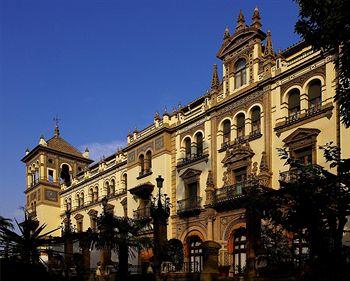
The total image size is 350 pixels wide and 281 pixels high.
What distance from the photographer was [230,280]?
627 inches

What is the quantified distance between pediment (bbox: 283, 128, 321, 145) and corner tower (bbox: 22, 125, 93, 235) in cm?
3346

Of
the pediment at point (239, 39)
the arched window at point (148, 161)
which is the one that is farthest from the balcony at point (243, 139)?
the arched window at point (148, 161)

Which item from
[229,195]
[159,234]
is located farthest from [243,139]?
[159,234]

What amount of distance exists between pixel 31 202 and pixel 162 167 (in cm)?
2715

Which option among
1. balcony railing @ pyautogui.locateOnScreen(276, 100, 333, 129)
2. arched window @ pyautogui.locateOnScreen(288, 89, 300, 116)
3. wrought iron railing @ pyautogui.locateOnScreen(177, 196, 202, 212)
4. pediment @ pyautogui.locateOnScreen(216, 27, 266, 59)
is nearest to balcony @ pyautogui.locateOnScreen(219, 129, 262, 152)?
balcony railing @ pyautogui.locateOnScreen(276, 100, 333, 129)

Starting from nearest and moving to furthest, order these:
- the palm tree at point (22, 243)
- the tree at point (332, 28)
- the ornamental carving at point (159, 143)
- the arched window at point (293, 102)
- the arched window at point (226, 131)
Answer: the tree at point (332, 28) < the palm tree at point (22, 243) < the arched window at point (293, 102) < the arched window at point (226, 131) < the ornamental carving at point (159, 143)

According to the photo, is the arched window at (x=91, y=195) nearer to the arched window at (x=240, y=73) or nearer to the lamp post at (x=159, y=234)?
the arched window at (x=240, y=73)

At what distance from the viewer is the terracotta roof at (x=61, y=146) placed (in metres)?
55.1

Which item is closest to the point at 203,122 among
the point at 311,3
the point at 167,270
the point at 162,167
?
the point at 162,167

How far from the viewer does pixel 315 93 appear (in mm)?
24328

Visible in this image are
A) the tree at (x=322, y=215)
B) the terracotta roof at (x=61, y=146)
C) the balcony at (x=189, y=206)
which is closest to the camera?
the tree at (x=322, y=215)

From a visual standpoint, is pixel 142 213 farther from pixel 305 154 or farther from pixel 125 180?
pixel 305 154

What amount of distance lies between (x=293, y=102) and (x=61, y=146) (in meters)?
36.7

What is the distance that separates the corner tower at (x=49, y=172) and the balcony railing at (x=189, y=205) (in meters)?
23.8
